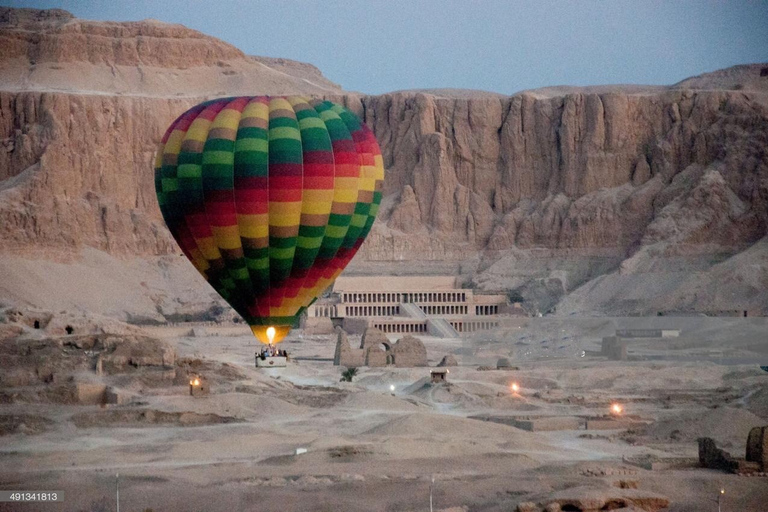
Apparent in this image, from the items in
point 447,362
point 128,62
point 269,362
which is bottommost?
point 447,362

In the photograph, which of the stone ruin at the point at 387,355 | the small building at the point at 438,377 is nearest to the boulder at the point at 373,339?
the stone ruin at the point at 387,355

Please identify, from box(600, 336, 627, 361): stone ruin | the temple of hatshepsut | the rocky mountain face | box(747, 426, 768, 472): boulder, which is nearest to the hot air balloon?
box(747, 426, 768, 472): boulder

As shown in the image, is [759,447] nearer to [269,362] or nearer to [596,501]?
[596,501]

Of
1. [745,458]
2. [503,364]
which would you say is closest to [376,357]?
[503,364]

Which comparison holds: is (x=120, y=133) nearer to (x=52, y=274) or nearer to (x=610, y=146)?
(x=52, y=274)

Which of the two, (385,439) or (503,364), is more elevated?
(385,439)

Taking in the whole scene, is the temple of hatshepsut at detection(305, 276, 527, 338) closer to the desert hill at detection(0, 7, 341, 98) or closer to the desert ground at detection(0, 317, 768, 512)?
the desert ground at detection(0, 317, 768, 512)

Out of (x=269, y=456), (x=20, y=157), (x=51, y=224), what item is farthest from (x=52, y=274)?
(x=269, y=456)
